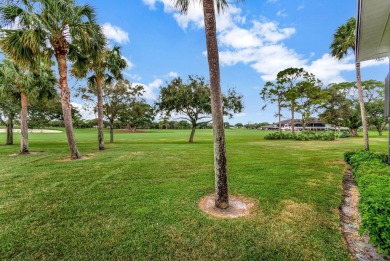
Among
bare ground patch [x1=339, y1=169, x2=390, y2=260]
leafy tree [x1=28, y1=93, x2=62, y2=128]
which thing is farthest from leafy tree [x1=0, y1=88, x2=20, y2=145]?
bare ground patch [x1=339, y1=169, x2=390, y2=260]

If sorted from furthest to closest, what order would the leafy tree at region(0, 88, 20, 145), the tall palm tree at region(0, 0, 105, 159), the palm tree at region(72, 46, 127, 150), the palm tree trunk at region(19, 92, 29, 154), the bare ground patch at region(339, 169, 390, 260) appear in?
the leafy tree at region(0, 88, 20, 145) → the palm tree trunk at region(19, 92, 29, 154) → the palm tree at region(72, 46, 127, 150) → the tall palm tree at region(0, 0, 105, 159) → the bare ground patch at region(339, 169, 390, 260)

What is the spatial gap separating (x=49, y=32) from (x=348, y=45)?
664 inches

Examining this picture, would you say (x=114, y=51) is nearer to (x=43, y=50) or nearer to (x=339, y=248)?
(x=43, y=50)

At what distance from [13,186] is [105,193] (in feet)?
10.2

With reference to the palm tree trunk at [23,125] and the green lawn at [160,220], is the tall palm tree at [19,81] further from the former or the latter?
the green lawn at [160,220]

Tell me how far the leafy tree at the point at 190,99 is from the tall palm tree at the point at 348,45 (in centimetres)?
1011

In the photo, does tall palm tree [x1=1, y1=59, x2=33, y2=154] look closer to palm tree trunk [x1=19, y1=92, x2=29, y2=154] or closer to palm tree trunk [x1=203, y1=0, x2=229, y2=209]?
palm tree trunk [x1=19, y1=92, x2=29, y2=154]

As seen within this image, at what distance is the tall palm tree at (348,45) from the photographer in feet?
38.1

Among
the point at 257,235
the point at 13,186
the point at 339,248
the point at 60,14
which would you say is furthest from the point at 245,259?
the point at 60,14

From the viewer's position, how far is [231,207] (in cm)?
446

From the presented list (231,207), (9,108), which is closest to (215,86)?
(231,207)

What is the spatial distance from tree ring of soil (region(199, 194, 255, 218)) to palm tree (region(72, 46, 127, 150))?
966cm

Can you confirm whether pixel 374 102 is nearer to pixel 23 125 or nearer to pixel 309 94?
pixel 309 94

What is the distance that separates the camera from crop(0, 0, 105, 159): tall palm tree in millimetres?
8102
